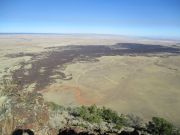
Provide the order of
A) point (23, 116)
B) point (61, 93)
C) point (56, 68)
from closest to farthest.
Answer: point (23, 116), point (61, 93), point (56, 68)

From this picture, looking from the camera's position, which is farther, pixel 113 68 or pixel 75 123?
pixel 113 68

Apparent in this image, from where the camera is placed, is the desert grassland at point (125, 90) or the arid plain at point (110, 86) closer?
the desert grassland at point (125, 90)

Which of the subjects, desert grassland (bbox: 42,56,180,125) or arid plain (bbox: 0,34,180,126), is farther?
arid plain (bbox: 0,34,180,126)

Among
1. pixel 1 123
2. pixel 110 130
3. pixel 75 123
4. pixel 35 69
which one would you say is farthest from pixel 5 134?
pixel 35 69

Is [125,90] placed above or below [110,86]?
above

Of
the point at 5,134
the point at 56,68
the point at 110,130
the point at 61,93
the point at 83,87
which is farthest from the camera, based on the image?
the point at 56,68

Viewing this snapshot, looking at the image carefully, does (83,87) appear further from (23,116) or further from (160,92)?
(23,116)

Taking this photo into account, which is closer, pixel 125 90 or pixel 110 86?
pixel 125 90

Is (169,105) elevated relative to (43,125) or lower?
lower
